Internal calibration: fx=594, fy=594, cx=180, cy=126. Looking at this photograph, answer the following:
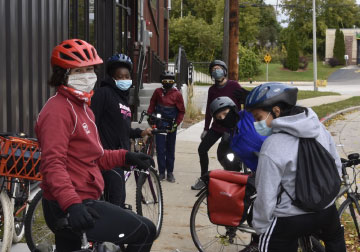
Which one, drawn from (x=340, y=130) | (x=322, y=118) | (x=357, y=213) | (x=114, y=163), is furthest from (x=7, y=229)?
(x=322, y=118)

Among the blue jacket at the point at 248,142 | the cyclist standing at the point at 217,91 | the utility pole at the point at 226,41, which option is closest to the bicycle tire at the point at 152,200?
the blue jacket at the point at 248,142

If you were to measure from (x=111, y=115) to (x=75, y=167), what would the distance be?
233cm

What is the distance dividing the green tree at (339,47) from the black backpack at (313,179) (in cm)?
6911

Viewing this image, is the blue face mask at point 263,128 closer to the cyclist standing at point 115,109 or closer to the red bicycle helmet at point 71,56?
the red bicycle helmet at point 71,56

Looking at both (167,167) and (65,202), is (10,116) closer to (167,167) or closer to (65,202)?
(167,167)

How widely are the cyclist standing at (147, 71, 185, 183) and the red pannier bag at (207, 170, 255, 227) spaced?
14.7 feet

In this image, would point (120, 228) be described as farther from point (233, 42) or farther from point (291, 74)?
point (291, 74)

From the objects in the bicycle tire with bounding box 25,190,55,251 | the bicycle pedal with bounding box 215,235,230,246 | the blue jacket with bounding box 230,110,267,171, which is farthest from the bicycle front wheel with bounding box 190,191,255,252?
the bicycle tire with bounding box 25,190,55,251

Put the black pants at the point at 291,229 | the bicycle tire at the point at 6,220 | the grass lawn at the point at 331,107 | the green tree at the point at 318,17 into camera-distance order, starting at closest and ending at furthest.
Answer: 1. the black pants at the point at 291,229
2. the bicycle tire at the point at 6,220
3. the grass lawn at the point at 331,107
4. the green tree at the point at 318,17

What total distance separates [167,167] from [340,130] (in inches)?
363

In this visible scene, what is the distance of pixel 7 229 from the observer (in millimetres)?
4609

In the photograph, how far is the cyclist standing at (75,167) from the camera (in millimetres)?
2836

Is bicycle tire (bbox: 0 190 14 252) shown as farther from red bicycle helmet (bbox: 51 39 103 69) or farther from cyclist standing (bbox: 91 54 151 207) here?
red bicycle helmet (bbox: 51 39 103 69)

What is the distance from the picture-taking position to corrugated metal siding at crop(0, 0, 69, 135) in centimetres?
690
